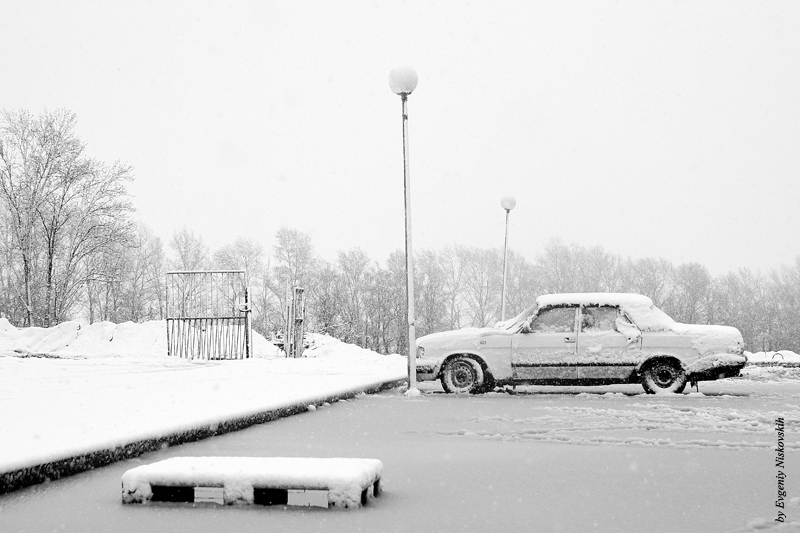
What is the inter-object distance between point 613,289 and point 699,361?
Result: 5568 cm

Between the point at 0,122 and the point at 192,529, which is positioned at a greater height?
the point at 0,122

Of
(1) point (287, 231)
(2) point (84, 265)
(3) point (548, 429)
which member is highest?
(1) point (287, 231)

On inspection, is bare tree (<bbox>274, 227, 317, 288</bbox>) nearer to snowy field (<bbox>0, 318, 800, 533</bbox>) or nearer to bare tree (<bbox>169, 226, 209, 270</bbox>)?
bare tree (<bbox>169, 226, 209, 270</bbox>)

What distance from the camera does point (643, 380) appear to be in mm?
12602

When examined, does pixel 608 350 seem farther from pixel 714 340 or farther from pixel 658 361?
pixel 714 340

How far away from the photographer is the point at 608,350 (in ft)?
41.4

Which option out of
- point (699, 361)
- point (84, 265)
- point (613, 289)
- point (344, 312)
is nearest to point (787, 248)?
point (613, 289)

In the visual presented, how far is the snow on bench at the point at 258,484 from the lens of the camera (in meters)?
4.45

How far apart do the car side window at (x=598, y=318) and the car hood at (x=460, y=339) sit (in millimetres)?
1228

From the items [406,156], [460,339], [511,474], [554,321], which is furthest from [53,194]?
[511,474]

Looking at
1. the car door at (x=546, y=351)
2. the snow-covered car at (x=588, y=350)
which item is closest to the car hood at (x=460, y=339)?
the snow-covered car at (x=588, y=350)

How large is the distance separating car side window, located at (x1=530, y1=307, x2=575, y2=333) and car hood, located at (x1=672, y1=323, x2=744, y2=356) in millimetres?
1596

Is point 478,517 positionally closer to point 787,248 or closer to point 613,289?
point 613,289

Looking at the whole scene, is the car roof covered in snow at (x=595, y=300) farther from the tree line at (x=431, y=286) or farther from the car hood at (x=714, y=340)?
the tree line at (x=431, y=286)
